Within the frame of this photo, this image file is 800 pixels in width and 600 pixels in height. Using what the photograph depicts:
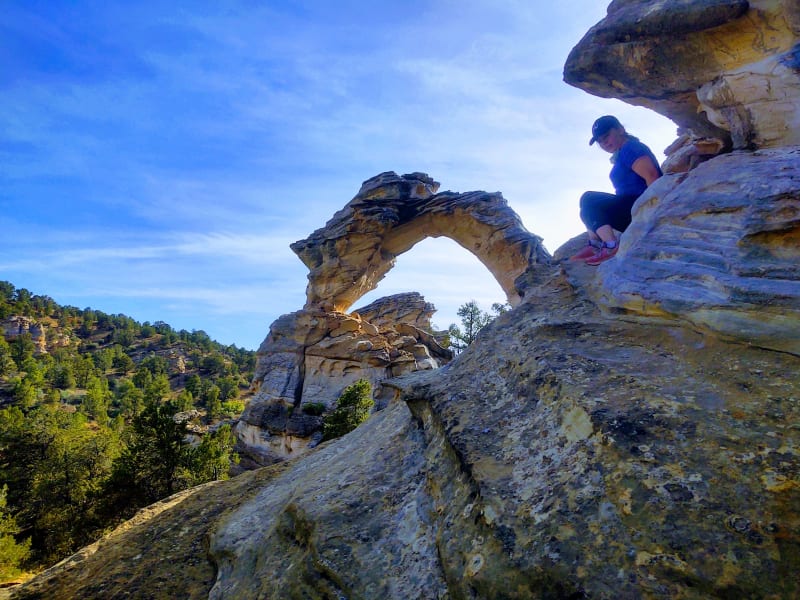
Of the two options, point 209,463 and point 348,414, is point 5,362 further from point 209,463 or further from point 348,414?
point 348,414

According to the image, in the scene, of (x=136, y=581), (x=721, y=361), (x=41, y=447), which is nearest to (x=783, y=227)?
(x=721, y=361)

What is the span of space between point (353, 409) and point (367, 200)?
1267cm

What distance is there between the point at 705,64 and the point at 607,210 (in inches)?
108

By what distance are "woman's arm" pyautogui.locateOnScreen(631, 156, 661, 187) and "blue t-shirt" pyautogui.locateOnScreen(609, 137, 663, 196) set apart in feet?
0.28

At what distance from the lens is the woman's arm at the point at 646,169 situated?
262 inches

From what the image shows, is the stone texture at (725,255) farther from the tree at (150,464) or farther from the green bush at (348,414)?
the tree at (150,464)

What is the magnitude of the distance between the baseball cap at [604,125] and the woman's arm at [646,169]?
632 mm

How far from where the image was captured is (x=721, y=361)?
12.1ft

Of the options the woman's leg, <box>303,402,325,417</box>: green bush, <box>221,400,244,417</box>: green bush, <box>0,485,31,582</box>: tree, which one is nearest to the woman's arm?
the woman's leg

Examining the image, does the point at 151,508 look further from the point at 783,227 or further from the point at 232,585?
the point at 783,227

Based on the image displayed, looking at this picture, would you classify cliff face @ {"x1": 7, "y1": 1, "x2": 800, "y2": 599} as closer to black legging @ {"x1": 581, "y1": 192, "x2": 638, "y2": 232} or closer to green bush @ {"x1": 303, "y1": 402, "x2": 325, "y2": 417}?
black legging @ {"x1": 581, "y1": 192, "x2": 638, "y2": 232}

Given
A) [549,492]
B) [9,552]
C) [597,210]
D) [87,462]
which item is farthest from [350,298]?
[549,492]

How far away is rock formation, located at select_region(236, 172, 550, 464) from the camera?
2653 centimetres

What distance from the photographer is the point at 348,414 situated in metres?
24.3
